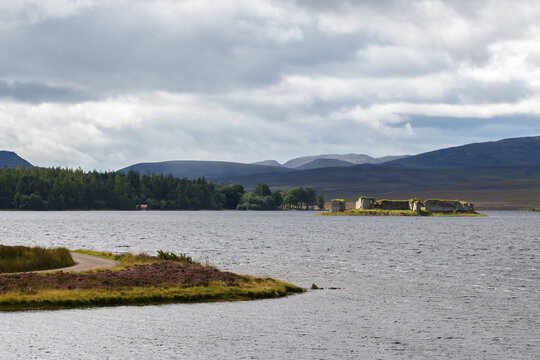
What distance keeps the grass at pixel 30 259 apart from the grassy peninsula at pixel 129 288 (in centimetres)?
677

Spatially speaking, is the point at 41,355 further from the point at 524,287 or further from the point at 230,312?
the point at 524,287

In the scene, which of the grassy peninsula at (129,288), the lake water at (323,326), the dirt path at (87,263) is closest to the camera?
the lake water at (323,326)

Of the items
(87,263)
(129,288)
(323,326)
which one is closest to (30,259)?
(87,263)

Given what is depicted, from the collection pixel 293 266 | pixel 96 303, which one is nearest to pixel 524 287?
pixel 293 266

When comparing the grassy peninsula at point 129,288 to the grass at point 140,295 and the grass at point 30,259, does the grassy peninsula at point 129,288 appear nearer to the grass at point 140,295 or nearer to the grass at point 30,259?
the grass at point 140,295

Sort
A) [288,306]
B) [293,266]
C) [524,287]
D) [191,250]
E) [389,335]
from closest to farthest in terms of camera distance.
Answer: [389,335] < [288,306] < [524,287] < [293,266] < [191,250]

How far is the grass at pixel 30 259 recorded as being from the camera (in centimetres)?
5747

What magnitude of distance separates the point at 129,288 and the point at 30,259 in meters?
16.5

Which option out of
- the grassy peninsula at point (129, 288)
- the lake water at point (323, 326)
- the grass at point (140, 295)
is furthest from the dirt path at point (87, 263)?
the lake water at point (323, 326)

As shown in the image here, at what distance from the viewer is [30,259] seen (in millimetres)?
59250

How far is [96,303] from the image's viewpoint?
43.9 meters

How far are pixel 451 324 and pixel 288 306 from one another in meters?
11.4

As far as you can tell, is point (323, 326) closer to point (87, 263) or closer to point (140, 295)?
point (140, 295)

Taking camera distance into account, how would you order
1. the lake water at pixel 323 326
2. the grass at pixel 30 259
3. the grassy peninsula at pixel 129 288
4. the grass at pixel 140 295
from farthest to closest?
the grass at pixel 30 259 → the grassy peninsula at pixel 129 288 → the grass at pixel 140 295 → the lake water at pixel 323 326
